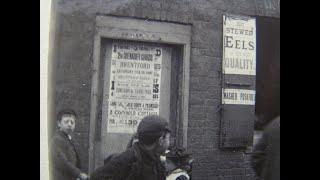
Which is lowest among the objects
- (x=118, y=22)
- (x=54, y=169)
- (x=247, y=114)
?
(x=54, y=169)

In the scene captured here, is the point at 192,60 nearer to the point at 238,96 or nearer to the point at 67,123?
the point at 238,96

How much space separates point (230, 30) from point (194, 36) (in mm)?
428

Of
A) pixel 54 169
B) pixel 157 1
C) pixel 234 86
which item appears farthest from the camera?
pixel 234 86

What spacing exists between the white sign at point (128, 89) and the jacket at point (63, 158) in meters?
0.43

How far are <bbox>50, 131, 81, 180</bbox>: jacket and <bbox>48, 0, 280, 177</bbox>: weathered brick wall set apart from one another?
0.27ft

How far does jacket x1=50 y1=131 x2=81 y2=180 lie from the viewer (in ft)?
14.4

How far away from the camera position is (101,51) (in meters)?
4.60

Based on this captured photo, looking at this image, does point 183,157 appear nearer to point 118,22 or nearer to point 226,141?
point 226,141

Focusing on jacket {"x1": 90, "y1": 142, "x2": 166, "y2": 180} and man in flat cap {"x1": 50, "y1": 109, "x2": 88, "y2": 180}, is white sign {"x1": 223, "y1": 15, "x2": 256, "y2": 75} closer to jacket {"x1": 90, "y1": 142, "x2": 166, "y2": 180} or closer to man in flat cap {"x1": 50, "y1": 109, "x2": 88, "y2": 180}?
jacket {"x1": 90, "y1": 142, "x2": 166, "y2": 180}

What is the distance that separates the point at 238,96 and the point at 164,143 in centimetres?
99

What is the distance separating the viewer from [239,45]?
5.06 metres

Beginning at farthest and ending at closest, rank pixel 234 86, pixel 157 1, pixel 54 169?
1. pixel 234 86
2. pixel 157 1
3. pixel 54 169

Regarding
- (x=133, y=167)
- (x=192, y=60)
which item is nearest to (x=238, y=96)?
(x=192, y=60)
